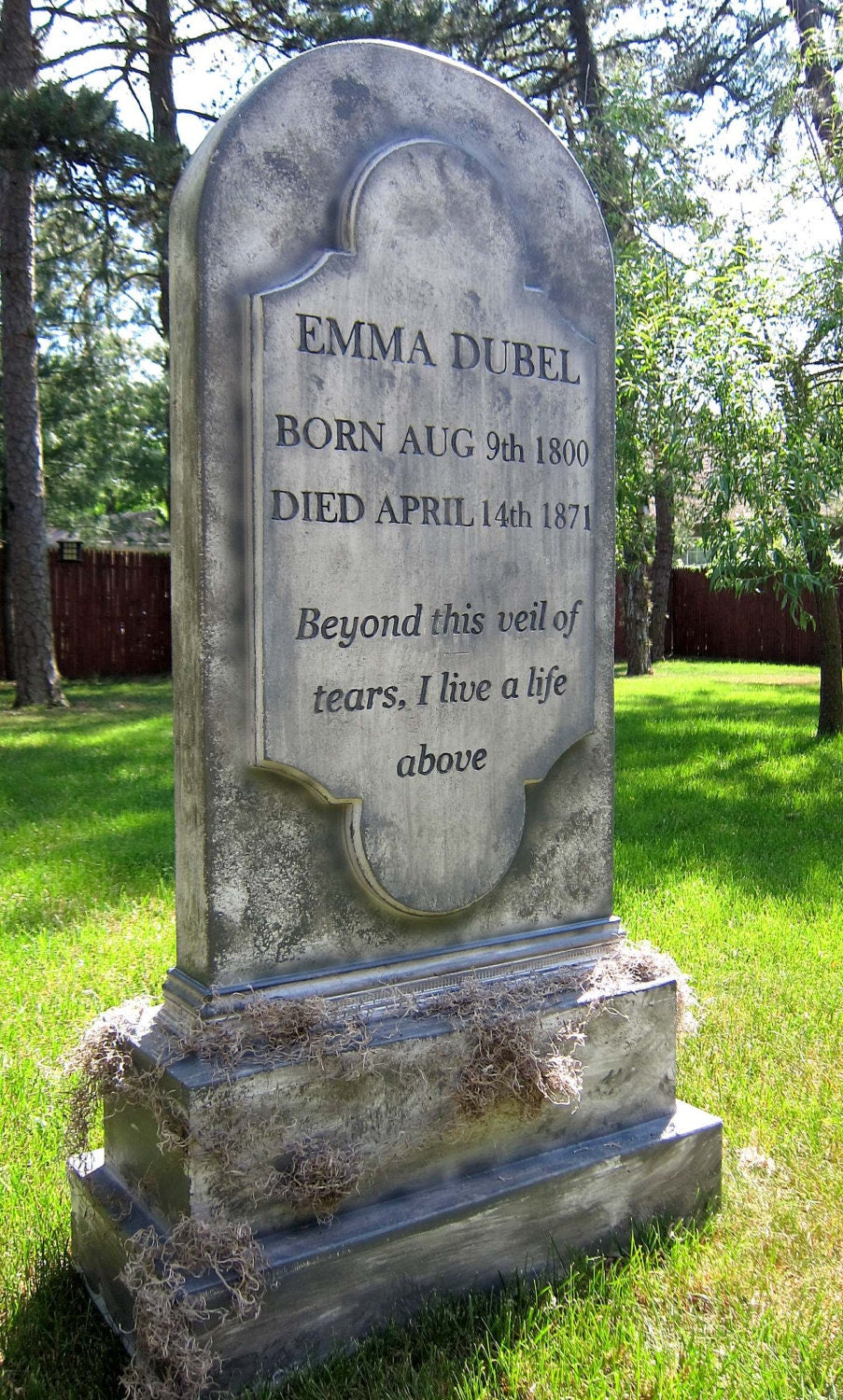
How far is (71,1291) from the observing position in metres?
2.46

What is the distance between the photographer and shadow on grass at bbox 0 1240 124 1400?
84.9 inches

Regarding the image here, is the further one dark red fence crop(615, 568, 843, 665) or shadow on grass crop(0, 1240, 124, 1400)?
dark red fence crop(615, 568, 843, 665)

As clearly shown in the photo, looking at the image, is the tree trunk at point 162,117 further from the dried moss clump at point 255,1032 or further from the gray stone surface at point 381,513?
the dried moss clump at point 255,1032

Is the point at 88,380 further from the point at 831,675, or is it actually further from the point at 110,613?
the point at 831,675

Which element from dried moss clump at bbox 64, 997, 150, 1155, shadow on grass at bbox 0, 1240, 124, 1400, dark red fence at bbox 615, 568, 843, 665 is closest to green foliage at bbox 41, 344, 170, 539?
dark red fence at bbox 615, 568, 843, 665

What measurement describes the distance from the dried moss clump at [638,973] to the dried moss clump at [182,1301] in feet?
3.39

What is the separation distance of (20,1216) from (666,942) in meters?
2.64

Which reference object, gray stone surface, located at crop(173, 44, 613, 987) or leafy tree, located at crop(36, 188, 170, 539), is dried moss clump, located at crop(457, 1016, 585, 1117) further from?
leafy tree, located at crop(36, 188, 170, 539)

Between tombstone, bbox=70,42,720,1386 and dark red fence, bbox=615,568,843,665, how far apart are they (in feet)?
68.9

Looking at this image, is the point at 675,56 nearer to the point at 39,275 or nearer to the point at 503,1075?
the point at 39,275

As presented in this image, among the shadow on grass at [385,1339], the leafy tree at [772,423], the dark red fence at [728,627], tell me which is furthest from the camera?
the dark red fence at [728,627]

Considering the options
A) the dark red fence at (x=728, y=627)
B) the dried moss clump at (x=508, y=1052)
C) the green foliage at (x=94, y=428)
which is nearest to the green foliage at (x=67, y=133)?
the green foliage at (x=94, y=428)

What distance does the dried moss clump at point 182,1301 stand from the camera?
6.64 feet

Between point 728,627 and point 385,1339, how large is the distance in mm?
23005
